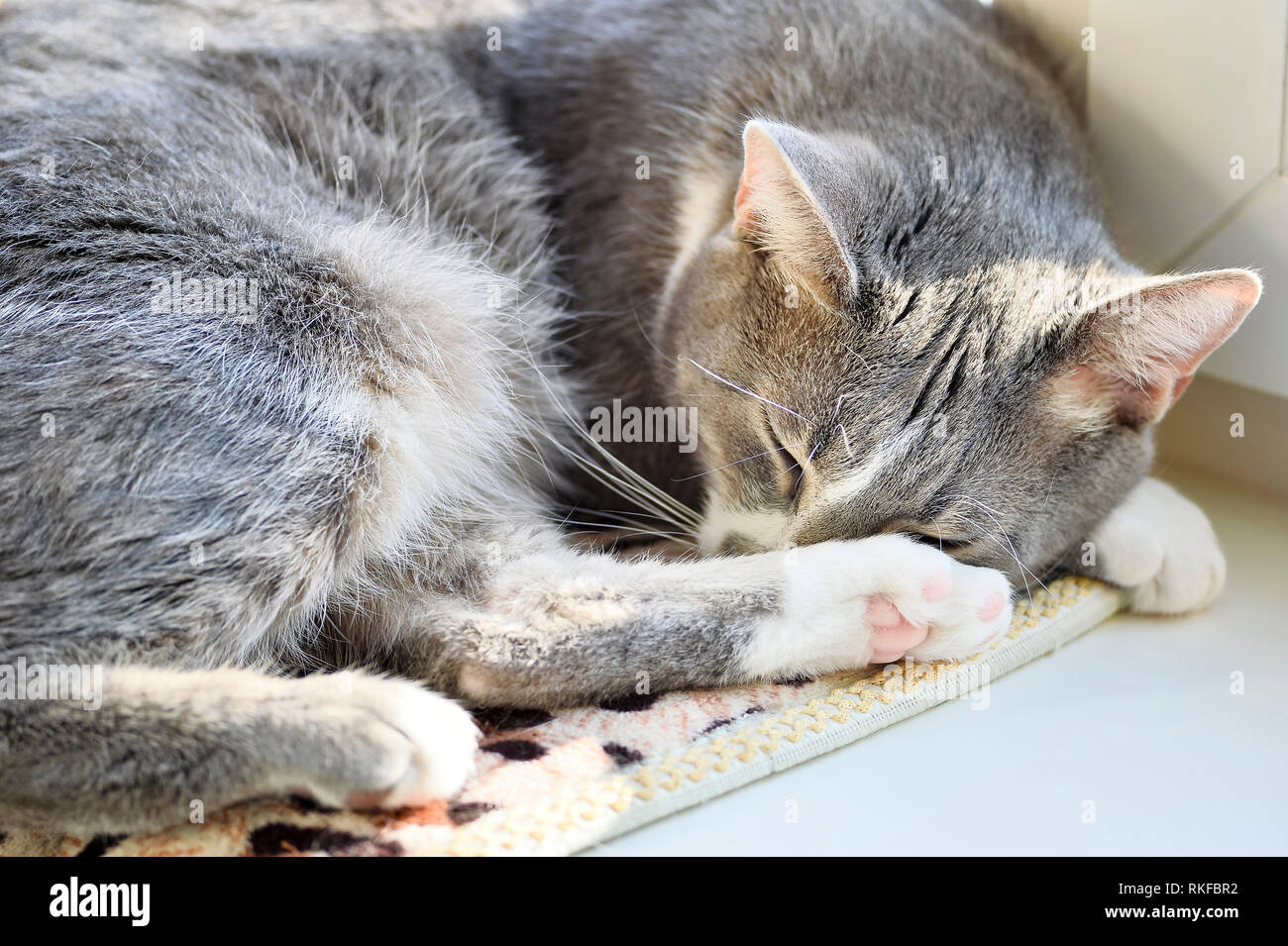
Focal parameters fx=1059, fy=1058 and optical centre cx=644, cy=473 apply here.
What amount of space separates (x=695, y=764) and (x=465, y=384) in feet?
2.08

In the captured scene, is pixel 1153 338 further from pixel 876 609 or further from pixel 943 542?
pixel 876 609

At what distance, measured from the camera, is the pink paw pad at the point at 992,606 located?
1.29 metres

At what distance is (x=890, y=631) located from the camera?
1.30 meters

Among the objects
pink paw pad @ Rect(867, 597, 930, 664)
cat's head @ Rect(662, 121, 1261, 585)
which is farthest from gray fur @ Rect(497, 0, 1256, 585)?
pink paw pad @ Rect(867, 597, 930, 664)

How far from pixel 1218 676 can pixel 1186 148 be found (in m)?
0.81

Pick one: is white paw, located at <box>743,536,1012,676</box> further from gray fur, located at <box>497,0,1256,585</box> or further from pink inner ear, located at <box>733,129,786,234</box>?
pink inner ear, located at <box>733,129,786,234</box>

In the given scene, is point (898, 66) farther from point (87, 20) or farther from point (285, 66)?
point (87, 20)

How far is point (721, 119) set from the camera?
1.64 meters

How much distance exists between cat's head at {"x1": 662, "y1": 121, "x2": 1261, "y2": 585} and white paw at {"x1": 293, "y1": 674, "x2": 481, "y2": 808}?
1.66 ft

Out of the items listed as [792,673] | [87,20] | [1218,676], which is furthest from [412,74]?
[1218,676]

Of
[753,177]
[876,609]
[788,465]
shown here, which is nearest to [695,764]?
[876,609]

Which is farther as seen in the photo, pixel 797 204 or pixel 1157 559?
pixel 1157 559

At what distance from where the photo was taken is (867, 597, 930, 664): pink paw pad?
4.22 feet

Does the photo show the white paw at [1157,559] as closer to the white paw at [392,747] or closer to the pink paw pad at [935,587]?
the pink paw pad at [935,587]
